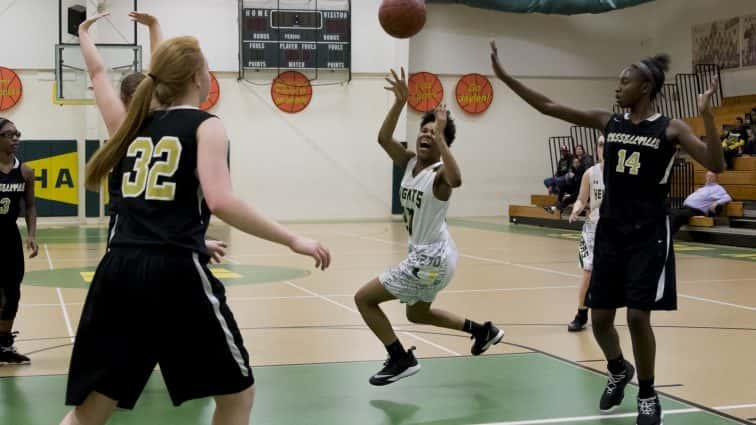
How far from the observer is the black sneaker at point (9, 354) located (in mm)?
6375

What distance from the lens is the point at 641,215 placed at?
4.76 metres

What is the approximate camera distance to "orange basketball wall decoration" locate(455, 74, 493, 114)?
23.6 m

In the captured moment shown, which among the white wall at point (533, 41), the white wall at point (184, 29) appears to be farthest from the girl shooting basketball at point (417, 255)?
the white wall at point (533, 41)

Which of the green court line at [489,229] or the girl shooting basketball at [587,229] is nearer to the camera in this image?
the girl shooting basketball at [587,229]

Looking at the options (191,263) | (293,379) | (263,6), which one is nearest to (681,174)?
(263,6)

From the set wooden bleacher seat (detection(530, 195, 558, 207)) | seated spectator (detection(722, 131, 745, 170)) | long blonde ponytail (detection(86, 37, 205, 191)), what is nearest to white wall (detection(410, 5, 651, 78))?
wooden bleacher seat (detection(530, 195, 558, 207))

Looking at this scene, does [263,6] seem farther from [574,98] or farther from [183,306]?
[183,306]

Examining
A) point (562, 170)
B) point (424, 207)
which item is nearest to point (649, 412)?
point (424, 207)

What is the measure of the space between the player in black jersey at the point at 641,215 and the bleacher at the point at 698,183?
10427 mm

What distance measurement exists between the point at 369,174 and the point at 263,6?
4.61m

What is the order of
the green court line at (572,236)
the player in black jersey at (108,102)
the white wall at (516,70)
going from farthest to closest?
the white wall at (516,70), the green court line at (572,236), the player in black jersey at (108,102)

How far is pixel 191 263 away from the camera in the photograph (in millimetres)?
3125

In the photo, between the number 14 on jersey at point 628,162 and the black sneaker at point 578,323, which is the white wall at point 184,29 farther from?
the number 14 on jersey at point 628,162

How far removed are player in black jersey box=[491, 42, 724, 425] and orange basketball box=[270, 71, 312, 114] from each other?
17.5 meters
